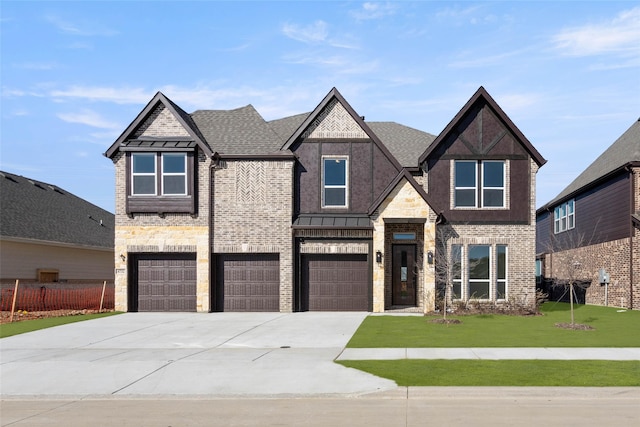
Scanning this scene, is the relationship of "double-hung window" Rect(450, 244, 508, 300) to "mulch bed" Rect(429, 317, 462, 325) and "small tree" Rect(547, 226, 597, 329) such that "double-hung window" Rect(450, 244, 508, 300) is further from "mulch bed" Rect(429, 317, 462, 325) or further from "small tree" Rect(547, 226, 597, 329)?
"small tree" Rect(547, 226, 597, 329)

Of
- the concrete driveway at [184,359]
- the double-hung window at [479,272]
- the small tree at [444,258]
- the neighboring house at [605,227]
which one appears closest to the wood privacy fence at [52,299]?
the concrete driveway at [184,359]

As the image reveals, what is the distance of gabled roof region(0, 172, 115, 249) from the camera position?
102ft

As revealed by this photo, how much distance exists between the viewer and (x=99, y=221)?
40688mm

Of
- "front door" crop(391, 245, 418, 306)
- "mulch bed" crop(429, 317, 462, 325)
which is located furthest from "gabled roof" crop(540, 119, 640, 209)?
"mulch bed" crop(429, 317, 462, 325)

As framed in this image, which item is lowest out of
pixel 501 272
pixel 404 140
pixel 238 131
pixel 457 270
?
pixel 501 272

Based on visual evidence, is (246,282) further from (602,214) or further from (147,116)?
(602,214)

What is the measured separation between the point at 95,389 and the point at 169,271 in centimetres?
1585

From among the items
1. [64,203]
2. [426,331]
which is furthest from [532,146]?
[64,203]

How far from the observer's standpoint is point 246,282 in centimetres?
2698

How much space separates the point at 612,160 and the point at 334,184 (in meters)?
14.8

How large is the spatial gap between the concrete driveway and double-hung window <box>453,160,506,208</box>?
746 cm

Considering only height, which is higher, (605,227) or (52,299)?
(605,227)

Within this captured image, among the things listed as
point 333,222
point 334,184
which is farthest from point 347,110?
point 333,222

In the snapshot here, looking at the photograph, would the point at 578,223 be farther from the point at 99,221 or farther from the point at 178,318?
the point at 99,221
